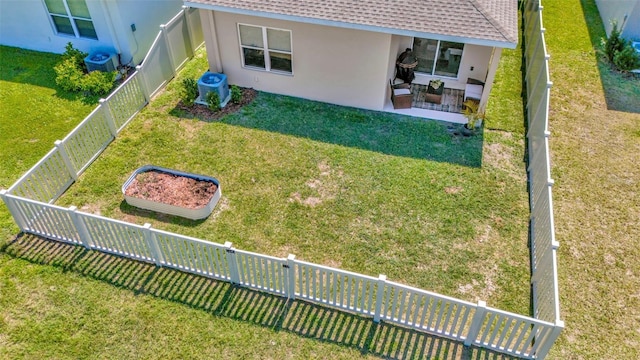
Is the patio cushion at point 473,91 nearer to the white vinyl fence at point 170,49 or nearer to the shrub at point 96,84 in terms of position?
the white vinyl fence at point 170,49

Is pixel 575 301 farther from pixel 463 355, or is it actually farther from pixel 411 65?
pixel 411 65

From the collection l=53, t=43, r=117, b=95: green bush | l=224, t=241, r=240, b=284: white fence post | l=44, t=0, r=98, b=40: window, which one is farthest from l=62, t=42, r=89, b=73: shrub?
l=224, t=241, r=240, b=284: white fence post

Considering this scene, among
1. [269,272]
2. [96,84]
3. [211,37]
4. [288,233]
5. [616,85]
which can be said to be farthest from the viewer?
[616,85]

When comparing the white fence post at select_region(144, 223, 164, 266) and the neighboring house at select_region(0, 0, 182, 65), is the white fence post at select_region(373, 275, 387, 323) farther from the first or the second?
the neighboring house at select_region(0, 0, 182, 65)

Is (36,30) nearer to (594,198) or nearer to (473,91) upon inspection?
(473,91)

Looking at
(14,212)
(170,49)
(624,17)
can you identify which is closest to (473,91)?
(624,17)

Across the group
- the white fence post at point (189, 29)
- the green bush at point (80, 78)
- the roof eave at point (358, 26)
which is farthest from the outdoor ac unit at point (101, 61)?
the roof eave at point (358, 26)
